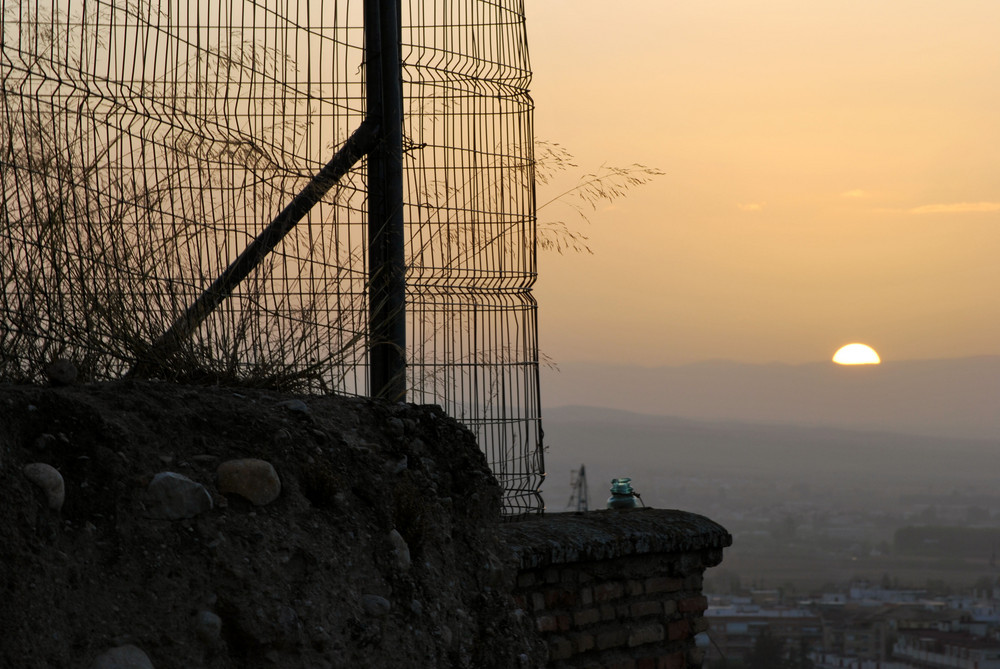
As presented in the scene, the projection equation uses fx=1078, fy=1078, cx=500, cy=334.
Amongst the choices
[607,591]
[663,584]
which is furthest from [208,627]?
[663,584]

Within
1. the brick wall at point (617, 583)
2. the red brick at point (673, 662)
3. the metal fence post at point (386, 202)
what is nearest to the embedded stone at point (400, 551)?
the brick wall at point (617, 583)

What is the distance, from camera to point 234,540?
2.36 metres

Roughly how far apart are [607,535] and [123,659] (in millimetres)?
2325

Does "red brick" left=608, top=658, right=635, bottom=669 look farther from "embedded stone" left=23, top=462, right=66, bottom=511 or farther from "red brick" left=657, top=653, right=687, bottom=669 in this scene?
"embedded stone" left=23, top=462, right=66, bottom=511

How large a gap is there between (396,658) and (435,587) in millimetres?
286

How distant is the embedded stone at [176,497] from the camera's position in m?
2.32

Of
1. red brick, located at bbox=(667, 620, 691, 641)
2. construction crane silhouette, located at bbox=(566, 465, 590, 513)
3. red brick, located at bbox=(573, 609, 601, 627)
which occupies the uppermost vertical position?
construction crane silhouette, located at bbox=(566, 465, 590, 513)

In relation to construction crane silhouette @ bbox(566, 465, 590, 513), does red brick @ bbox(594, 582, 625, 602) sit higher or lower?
lower

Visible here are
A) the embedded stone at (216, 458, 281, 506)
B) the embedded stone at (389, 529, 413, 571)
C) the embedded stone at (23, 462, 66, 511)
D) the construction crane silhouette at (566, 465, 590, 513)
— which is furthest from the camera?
the construction crane silhouette at (566, 465, 590, 513)

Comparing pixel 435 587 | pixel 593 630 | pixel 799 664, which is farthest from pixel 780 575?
pixel 435 587

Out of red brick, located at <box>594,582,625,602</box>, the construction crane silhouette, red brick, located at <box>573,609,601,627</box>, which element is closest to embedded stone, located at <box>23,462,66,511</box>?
red brick, located at <box>573,609,601,627</box>

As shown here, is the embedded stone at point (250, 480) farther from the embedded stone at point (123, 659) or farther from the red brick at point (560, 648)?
the red brick at point (560, 648)

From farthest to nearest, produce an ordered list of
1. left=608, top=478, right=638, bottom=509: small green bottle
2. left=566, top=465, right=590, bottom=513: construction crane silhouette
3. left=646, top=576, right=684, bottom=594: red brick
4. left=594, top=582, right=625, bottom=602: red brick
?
1. left=566, top=465, right=590, bottom=513: construction crane silhouette
2. left=608, top=478, right=638, bottom=509: small green bottle
3. left=646, top=576, right=684, bottom=594: red brick
4. left=594, top=582, right=625, bottom=602: red brick

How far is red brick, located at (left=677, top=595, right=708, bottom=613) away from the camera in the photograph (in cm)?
447
